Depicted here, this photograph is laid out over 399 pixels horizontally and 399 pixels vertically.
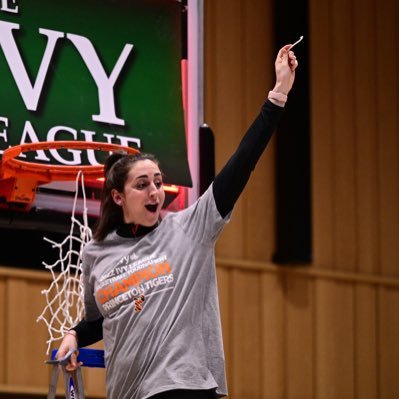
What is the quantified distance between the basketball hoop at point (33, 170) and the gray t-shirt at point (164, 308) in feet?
5.80

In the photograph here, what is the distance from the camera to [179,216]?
3158mm

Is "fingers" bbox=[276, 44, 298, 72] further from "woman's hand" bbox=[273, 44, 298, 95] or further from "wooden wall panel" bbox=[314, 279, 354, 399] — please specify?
"wooden wall panel" bbox=[314, 279, 354, 399]

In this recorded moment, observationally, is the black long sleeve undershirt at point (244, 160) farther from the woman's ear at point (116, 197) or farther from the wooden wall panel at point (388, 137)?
the wooden wall panel at point (388, 137)

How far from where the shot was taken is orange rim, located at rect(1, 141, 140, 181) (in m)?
4.89

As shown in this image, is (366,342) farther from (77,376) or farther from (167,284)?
(167,284)

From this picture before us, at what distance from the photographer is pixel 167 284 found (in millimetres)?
3020

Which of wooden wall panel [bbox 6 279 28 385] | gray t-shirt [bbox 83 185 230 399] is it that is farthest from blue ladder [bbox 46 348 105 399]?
wooden wall panel [bbox 6 279 28 385]

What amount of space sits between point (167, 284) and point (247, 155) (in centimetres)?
44

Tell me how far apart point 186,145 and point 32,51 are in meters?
0.95

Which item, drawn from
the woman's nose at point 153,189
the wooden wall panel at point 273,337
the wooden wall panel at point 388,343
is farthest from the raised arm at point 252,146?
the wooden wall panel at point 388,343

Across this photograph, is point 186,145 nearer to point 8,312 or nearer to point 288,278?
point 8,312

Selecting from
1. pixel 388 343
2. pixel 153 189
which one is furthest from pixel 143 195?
pixel 388 343

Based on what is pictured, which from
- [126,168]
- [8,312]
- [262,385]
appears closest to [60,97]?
[8,312]

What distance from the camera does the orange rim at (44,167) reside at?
489 centimetres
